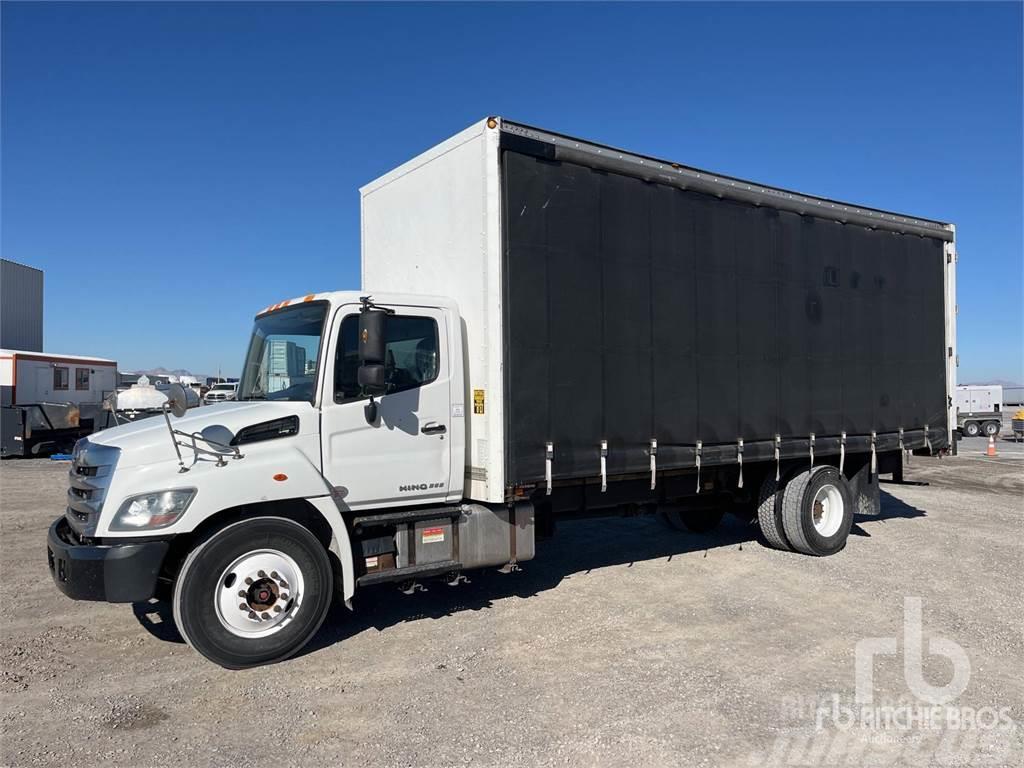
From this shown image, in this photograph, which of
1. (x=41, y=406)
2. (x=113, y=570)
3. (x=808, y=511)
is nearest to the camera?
(x=113, y=570)

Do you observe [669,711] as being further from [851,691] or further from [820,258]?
[820,258]

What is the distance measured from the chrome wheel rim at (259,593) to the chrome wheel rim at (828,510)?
20.2 ft

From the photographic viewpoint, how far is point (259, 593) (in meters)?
4.96

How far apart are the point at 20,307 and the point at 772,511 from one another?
37056 millimetres

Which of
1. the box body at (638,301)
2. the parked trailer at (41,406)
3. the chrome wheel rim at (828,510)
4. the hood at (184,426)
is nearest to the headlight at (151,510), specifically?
the hood at (184,426)

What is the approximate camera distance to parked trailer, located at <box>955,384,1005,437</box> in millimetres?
32594

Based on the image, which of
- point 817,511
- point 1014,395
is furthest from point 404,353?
point 1014,395

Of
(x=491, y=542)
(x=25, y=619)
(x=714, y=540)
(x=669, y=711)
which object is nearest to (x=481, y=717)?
(x=669, y=711)

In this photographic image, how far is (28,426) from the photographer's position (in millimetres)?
20188

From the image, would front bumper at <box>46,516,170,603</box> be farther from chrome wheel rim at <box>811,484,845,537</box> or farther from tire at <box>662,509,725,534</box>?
chrome wheel rim at <box>811,484,845,537</box>

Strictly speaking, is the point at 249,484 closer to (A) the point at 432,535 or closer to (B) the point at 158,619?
(A) the point at 432,535

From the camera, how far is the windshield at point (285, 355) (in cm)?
541

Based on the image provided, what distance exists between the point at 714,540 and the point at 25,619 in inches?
295

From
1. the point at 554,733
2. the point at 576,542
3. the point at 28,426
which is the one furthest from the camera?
the point at 28,426
